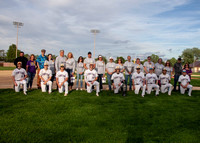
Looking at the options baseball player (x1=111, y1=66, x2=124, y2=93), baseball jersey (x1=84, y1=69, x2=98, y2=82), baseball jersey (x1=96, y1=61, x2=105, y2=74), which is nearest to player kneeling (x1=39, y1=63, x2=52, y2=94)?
baseball jersey (x1=84, y1=69, x2=98, y2=82)

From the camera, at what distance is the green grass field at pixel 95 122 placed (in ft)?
12.5

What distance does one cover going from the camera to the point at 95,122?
4727mm

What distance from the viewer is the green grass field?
381cm

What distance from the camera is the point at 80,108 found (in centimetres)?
604

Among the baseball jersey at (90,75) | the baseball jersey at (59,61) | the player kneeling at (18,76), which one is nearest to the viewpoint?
the player kneeling at (18,76)

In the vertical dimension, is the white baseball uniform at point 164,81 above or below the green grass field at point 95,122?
above

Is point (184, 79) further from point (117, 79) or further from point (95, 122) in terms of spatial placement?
point (95, 122)

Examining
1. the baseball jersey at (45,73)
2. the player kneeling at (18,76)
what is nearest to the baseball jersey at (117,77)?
the baseball jersey at (45,73)

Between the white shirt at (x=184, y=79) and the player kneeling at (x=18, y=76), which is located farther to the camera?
the white shirt at (x=184, y=79)

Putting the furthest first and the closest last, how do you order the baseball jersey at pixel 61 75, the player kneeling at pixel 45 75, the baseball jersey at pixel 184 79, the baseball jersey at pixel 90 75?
the baseball jersey at pixel 184 79 → the baseball jersey at pixel 90 75 → the player kneeling at pixel 45 75 → the baseball jersey at pixel 61 75

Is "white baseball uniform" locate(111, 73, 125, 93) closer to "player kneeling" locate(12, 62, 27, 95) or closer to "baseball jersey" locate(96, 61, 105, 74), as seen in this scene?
"baseball jersey" locate(96, 61, 105, 74)

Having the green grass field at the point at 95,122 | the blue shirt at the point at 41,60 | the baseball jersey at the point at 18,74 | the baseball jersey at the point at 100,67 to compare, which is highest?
the blue shirt at the point at 41,60

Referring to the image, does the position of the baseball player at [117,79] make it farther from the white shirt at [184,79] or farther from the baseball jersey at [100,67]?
the white shirt at [184,79]

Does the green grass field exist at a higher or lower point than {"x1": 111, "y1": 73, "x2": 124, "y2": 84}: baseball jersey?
lower
